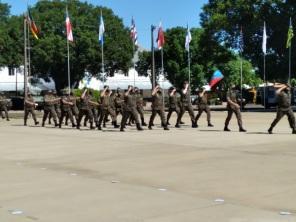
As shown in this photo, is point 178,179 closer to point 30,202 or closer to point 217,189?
point 217,189

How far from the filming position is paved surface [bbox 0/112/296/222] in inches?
288

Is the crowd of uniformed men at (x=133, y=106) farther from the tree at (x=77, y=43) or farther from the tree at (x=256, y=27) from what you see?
the tree at (x=77, y=43)

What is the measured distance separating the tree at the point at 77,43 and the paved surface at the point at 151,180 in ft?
162

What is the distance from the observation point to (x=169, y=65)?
75.8m

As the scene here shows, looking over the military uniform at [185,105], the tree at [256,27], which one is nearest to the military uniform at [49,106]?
the military uniform at [185,105]

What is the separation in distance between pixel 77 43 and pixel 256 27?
80.5 feet

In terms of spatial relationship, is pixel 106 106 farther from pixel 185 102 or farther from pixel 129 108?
pixel 185 102

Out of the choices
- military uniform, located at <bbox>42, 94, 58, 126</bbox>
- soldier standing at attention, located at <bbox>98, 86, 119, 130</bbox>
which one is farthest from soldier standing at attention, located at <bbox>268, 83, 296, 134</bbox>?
military uniform, located at <bbox>42, 94, 58, 126</bbox>

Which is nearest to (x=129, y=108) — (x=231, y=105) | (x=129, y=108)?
(x=129, y=108)

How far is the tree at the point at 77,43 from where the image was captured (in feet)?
214

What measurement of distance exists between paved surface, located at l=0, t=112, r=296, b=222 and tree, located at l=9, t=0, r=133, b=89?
4930cm

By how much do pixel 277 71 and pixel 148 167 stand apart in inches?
1489

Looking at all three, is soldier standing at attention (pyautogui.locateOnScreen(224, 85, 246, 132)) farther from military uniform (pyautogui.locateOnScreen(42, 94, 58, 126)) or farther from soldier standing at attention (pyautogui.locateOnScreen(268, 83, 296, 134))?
military uniform (pyautogui.locateOnScreen(42, 94, 58, 126))

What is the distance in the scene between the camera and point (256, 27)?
47406 mm
